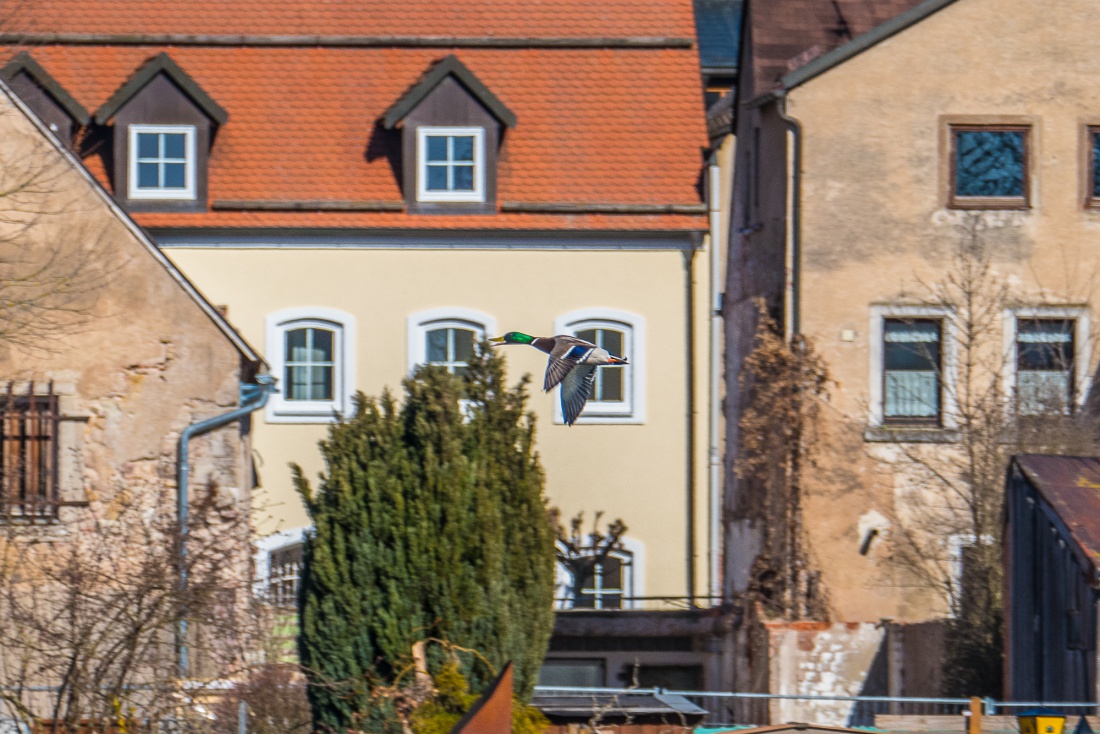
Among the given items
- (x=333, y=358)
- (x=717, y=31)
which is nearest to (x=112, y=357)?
(x=333, y=358)

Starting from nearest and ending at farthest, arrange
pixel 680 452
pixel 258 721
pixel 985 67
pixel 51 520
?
pixel 258 721 < pixel 51 520 < pixel 985 67 < pixel 680 452

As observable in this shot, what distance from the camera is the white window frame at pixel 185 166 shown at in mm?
24641

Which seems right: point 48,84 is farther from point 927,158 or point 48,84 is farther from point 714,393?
point 927,158

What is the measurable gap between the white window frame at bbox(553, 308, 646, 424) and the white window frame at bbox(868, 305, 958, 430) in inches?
187

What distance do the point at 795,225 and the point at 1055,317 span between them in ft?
9.15

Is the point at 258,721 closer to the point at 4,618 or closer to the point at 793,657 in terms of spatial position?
the point at 4,618

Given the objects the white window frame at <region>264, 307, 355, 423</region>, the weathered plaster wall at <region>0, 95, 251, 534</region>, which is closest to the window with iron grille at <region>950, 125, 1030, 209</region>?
the weathered plaster wall at <region>0, 95, 251, 534</region>

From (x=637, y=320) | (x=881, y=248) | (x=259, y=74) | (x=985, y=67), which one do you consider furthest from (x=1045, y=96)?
(x=259, y=74)

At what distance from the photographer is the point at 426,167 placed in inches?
982

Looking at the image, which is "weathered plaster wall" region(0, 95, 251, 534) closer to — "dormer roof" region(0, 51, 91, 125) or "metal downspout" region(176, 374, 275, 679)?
"metal downspout" region(176, 374, 275, 679)

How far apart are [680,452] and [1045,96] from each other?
656 cm

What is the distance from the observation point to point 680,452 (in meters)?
24.5

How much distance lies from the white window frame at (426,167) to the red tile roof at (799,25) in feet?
14.0

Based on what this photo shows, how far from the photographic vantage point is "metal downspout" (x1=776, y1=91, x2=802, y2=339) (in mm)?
20219
